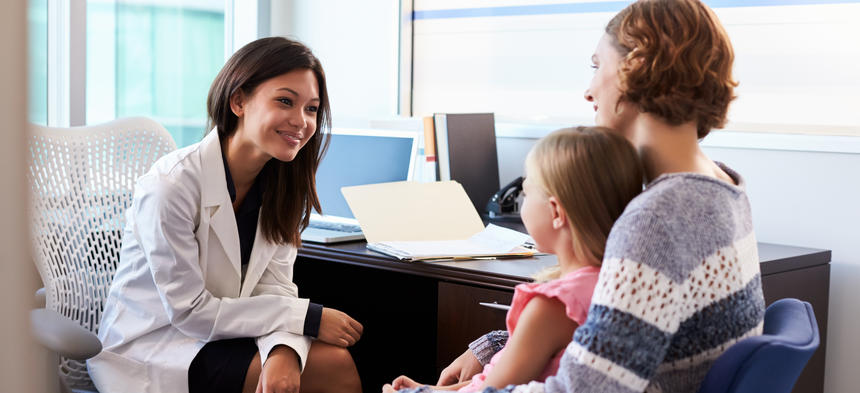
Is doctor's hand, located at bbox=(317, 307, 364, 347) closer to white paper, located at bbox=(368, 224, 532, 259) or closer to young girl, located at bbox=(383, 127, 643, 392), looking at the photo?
white paper, located at bbox=(368, 224, 532, 259)

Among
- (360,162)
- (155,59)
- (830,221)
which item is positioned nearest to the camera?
(830,221)

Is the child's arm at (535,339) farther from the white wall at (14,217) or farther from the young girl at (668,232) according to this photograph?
the white wall at (14,217)

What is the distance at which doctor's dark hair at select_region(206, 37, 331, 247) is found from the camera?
5.47 feet

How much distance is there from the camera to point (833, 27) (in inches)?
78.4

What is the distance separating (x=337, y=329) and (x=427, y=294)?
0.36m

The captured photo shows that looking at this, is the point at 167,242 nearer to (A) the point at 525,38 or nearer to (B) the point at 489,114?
(B) the point at 489,114

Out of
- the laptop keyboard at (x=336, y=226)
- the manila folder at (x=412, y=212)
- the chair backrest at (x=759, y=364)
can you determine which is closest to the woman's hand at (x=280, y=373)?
the manila folder at (x=412, y=212)

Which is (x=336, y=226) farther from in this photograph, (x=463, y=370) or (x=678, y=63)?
(x=678, y=63)

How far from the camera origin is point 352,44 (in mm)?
2895

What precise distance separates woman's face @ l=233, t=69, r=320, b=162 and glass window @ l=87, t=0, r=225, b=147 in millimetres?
959

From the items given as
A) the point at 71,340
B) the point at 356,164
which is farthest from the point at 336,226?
the point at 71,340

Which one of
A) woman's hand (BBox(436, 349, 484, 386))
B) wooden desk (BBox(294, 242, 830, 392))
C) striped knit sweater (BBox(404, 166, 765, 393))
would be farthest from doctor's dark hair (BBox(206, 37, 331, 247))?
striped knit sweater (BBox(404, 166, 765, 393))

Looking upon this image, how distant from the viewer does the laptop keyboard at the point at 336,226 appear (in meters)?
2.09

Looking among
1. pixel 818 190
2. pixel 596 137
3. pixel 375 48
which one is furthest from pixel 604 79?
pixel 375 48
